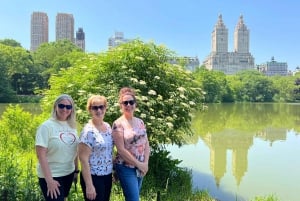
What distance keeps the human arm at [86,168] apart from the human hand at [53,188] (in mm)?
257

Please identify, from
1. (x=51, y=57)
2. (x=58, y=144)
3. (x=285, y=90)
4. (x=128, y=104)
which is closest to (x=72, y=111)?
(x=58, y=144)

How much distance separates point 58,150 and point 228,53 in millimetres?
153734

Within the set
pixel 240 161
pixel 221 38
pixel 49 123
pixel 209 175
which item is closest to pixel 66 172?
pixel 49 123

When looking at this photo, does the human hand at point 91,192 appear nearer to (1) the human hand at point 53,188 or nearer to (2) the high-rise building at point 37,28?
(1) the human hand at point 53,188

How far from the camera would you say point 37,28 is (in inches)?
4961

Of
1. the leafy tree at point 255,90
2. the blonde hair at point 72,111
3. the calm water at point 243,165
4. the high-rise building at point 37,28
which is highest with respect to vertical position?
the high-rise building at point 37,28

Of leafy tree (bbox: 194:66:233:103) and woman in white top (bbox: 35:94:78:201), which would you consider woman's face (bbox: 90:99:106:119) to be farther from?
leafy tree (bbox: 194:66:233:103)

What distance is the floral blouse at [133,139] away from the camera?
11.6ft

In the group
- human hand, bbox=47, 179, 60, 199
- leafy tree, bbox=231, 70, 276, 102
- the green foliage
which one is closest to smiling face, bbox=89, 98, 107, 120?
human hand, bbox=47, 179, 60, 199

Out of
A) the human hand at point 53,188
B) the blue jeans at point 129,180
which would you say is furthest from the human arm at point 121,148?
the human hand at point 53,188

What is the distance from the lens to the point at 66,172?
3293 millimetres

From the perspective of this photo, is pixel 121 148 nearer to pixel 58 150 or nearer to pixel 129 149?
pixel 129 149

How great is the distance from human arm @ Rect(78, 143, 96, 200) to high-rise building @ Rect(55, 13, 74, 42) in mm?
134353

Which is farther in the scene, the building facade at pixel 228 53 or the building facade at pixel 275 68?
the building facade at pixel 275 68
